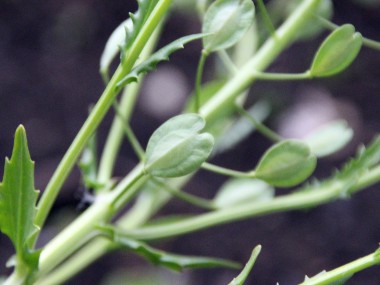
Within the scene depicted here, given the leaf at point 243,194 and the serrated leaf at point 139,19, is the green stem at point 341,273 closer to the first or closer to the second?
the serrated leaf at point 139,19

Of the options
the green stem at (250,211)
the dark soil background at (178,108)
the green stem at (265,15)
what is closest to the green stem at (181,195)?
the green stem at (250,211)

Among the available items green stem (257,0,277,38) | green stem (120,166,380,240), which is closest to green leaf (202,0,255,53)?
green stem (257,0,277,38)

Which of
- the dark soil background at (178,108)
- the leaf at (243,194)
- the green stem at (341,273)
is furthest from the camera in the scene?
the dark soil background at (178,108)

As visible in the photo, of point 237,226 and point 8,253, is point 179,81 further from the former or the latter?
point 8,253

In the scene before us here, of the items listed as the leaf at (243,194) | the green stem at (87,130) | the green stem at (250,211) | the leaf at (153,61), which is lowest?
the leaf at (243,194)

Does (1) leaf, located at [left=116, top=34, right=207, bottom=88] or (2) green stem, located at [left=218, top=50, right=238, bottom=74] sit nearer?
(1) leaf, located at [left=116, top=34, right=207, bottom=88]

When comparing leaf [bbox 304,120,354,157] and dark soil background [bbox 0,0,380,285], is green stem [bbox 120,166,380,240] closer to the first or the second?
leaf [bbox 304,120,354,157]

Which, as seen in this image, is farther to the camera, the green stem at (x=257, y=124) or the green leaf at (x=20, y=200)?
the green stem at (x=257, y=124)
